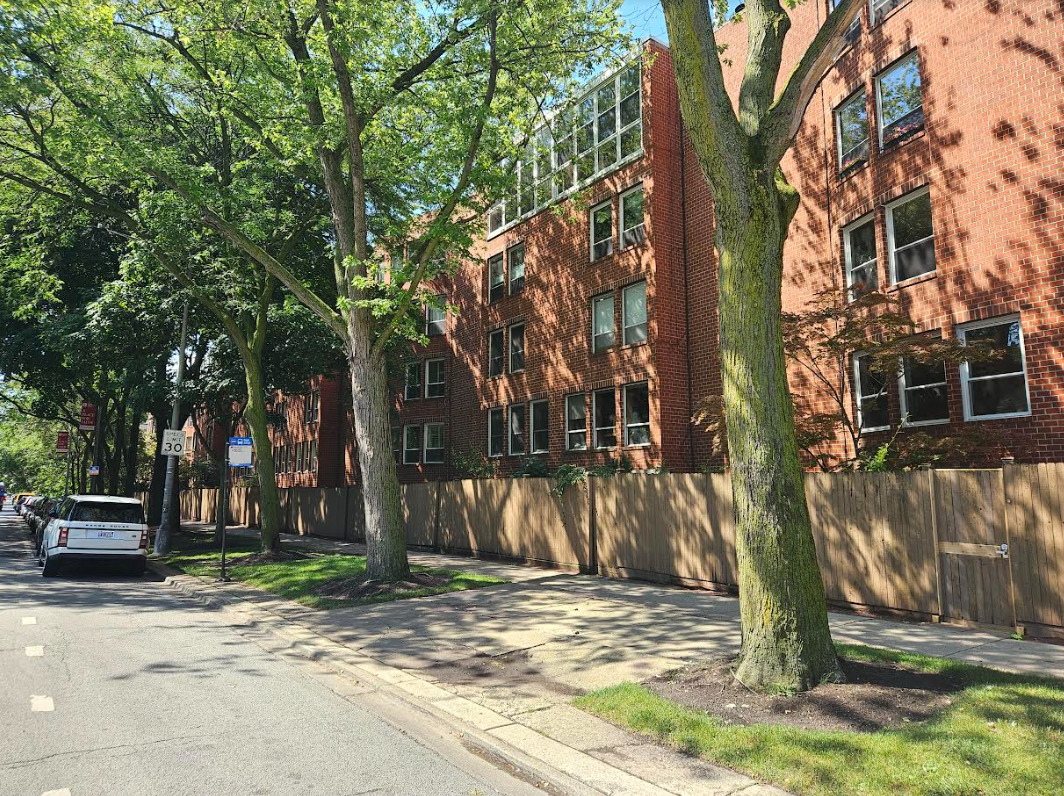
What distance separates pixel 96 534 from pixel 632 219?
51.3 ft

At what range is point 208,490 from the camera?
40.7m

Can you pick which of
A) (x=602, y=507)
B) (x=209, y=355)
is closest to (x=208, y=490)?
(x=209, y=355)

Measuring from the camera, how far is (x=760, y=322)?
6234 millimetres

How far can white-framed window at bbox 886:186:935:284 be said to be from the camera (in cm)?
1421

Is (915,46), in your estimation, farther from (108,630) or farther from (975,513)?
(108,630)

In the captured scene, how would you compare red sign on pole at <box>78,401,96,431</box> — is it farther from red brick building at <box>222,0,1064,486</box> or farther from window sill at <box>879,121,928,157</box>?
window sill at <box>879,121,928,157</box>

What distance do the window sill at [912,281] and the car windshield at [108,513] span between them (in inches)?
647

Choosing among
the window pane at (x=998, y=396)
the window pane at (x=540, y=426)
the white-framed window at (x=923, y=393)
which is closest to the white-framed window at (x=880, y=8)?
the white-framed window at (x=923, y=393)

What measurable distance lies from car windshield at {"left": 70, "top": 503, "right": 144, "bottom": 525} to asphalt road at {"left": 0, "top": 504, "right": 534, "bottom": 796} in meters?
6.40

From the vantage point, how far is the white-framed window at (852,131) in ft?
52.3

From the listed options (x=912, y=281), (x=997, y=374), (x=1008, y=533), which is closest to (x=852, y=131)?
(x=912, y=281)

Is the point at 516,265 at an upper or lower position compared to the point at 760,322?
upper

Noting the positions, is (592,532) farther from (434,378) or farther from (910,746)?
(434,378)

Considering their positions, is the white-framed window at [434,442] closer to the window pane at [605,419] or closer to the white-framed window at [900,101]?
the window pane at [605,419]
